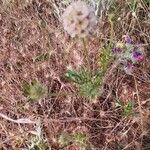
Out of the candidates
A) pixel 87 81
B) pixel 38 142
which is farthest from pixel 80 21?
pixel 38 142

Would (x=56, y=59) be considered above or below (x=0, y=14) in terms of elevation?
below

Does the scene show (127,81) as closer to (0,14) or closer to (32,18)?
(32,18)

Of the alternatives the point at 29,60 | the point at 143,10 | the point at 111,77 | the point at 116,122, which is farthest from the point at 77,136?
the point at 143,10

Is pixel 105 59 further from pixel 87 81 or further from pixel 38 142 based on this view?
pixel 38 142

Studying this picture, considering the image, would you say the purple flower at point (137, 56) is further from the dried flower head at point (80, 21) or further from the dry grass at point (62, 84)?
the dried flower head at point (80, 21)

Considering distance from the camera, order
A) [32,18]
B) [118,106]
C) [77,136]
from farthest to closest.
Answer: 1. [32,18]
2. [118,106]
3. [77,136]

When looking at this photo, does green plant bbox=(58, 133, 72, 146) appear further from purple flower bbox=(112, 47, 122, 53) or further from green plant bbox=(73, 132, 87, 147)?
purple flower bbox=(112, 47, 122, 53)

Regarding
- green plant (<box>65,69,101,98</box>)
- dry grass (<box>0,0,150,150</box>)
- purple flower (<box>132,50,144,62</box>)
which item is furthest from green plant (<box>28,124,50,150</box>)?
purple flower (<box>132,50,144,62</box>)
